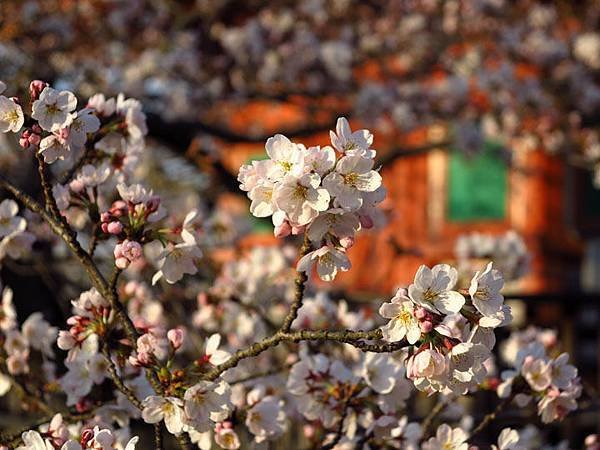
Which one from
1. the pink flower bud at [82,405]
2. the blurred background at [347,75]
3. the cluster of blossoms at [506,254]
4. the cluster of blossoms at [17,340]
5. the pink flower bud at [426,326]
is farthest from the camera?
the blurred background at [347,75]

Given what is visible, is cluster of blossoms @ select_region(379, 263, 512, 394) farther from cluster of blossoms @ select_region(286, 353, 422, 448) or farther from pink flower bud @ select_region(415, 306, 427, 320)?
cluster of blossoms @ select_region(286, 353, 422, 448)

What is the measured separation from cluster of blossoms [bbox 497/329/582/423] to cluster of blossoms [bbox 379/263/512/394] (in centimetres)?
64

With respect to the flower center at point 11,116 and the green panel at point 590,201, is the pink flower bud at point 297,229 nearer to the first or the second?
the flower center at point 11,116

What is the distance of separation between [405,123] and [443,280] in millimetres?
6572

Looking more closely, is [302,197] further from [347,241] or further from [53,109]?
[53,109]

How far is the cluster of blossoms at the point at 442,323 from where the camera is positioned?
4.81 ft

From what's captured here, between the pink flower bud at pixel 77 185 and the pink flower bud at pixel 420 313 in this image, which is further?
the pink flower bud at pixel 77 185

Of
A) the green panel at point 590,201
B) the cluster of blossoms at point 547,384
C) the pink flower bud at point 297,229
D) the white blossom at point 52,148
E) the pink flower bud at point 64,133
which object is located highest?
the pink flower bud at point 64,133

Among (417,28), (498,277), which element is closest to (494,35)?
(417,28)

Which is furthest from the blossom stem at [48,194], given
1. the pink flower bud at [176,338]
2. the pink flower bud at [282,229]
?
the pink flower bud at [282,229]

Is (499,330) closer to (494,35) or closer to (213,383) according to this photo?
(494,35)

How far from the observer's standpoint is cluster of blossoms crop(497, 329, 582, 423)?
6.90 ft

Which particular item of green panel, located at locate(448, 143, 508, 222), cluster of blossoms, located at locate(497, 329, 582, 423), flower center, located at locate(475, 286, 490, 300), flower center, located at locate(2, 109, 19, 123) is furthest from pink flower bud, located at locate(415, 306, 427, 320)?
green panel, located at locate(448, 143, 508, 222)

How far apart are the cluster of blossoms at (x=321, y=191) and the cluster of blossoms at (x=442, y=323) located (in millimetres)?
135
